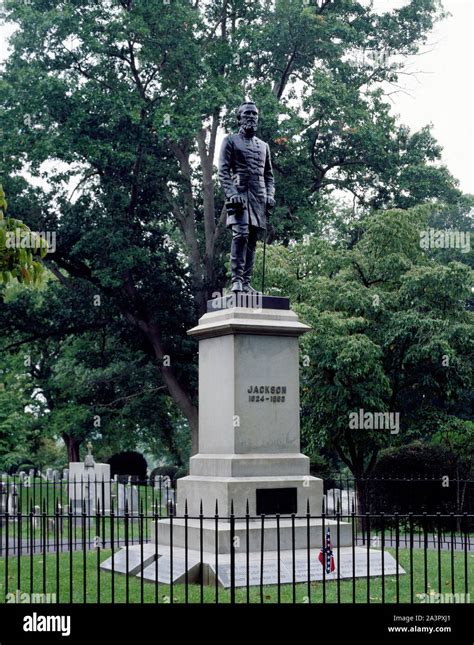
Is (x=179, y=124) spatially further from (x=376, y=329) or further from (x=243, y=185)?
(x=243, y=185)

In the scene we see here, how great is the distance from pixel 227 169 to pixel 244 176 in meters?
0.30

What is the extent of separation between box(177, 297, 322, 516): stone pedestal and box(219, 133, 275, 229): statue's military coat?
4.54ft

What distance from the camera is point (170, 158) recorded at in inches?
1305

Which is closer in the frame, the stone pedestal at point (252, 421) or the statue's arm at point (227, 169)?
the stone pedestal at point (252, 421)

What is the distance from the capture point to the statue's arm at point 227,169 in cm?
1421

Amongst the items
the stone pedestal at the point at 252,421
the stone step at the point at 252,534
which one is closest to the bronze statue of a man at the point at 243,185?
the stone pedestal at the point at 252,421

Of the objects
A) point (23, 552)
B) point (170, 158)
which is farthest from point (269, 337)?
point (170, 158)

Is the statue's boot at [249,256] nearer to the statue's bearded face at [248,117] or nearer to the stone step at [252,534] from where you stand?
the statue's bearded face at [248,117]

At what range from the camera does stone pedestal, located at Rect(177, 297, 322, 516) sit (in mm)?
13008

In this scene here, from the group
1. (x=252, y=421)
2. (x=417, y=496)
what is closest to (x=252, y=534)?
(x=252, y=421)

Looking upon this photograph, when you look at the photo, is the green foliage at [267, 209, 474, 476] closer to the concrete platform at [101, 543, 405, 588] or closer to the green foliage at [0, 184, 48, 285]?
the concrete platform at [101, 543, 405, 588]

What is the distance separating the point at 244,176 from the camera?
1441 centimetres

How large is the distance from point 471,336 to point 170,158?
551 inches

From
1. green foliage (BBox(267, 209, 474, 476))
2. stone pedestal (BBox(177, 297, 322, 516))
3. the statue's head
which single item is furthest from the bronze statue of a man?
green foliage (BBox(267, 209, 474, 476))
